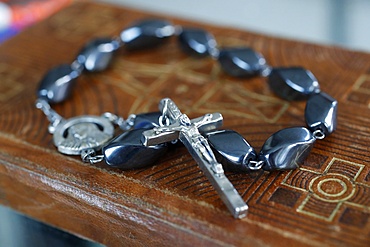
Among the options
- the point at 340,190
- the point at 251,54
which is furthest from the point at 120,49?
the point at 340,190

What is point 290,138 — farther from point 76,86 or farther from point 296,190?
point 76,86

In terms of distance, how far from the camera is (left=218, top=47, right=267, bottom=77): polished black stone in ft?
4.03

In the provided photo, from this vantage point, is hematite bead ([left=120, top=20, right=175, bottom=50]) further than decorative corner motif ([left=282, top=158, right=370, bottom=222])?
Yes

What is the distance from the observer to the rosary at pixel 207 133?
0.96 m

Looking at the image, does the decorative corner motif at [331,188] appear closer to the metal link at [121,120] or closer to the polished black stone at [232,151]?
the polished black stone at [232,151]

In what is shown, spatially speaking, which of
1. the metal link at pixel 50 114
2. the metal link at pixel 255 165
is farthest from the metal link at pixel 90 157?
the metal link at pixel 255 165

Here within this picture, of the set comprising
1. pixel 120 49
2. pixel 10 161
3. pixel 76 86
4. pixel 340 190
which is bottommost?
pixel 340 190

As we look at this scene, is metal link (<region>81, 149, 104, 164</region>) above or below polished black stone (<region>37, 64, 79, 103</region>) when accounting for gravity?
below

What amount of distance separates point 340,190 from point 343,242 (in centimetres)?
11

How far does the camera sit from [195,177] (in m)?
0.98

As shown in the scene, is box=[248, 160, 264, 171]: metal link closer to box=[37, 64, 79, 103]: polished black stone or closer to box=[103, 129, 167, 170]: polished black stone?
box=[103, 129, 167, 170]: polished black stone

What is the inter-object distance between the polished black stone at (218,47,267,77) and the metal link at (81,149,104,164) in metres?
0.34

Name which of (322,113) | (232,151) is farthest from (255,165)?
(322,113)

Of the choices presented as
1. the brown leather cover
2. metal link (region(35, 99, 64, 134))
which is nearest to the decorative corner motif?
the brown leather cover
